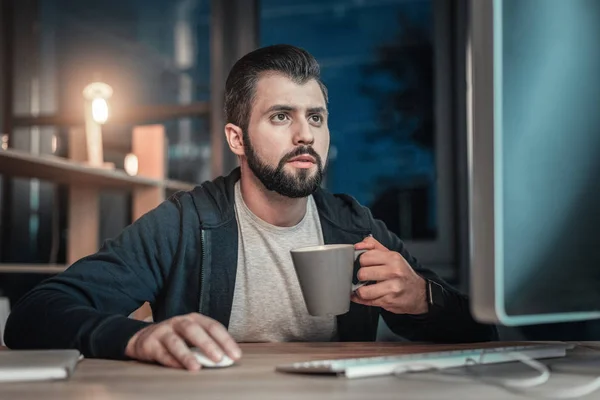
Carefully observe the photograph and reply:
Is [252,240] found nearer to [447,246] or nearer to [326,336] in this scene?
[326,336]

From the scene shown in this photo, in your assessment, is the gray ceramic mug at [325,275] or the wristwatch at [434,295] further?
the wristwatch at [434,295]

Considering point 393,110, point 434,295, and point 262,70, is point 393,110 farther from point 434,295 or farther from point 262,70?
point 434,295

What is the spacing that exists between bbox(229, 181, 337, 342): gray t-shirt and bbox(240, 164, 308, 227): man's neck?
19 millimetres

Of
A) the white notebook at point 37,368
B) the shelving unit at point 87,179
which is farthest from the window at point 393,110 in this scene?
the white notebook at point 37,368

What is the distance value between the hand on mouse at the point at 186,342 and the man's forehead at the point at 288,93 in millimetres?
793

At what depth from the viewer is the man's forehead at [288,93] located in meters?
1.51

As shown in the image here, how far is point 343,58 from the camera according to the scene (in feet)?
11.4

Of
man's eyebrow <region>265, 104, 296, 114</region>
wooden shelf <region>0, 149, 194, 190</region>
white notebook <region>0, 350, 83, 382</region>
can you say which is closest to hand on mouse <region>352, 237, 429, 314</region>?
white notebook <region>0, 350, 83, 382</region>

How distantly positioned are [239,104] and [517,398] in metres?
1.14

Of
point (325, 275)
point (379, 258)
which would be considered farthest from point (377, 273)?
point (325, 275)

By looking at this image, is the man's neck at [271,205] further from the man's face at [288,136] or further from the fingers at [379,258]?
the fingers at [379,258]

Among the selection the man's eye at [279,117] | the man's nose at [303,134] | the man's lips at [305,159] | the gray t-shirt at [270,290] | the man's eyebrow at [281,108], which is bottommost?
the gray t-shirt at [270,290]

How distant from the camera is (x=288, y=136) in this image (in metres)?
1.50

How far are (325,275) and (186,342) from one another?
7.9 inches
